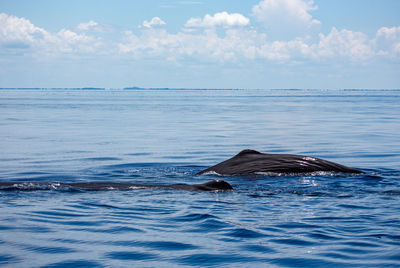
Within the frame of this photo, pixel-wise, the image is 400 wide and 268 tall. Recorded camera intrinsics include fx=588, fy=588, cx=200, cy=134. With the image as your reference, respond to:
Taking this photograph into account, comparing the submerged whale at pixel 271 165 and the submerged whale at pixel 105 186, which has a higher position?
the submerged whale at pixel 271 165

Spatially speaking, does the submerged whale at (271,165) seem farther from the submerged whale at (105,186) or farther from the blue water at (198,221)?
the submerged whale at (105,186)

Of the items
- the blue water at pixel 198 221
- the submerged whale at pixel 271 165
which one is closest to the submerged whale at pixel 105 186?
the blue water at pixel 198 221

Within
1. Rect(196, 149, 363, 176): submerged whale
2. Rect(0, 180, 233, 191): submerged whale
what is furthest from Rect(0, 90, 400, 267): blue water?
Rect(196, 149, 363, 176): submerged whale

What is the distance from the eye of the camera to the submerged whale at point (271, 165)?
48.2 ft

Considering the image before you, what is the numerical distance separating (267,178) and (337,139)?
15457 mm

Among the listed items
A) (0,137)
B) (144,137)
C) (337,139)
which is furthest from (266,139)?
(0,137)

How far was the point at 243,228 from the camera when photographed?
873 centimetres

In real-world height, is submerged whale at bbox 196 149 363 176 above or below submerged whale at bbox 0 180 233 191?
above

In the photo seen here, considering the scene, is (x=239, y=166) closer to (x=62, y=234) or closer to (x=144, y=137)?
(x=62, y=234)

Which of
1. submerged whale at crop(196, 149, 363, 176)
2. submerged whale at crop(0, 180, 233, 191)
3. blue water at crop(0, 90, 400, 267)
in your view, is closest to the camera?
blue water at crop(0, 90, 400, 267)

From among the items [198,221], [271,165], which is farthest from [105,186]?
[271,165]

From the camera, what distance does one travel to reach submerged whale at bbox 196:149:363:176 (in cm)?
1470

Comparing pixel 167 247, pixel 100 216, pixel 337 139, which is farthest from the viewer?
pixel 337 139

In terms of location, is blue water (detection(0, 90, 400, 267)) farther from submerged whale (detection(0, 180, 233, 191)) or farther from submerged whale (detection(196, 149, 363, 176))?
submerged whale (detection(196, 149, 363, 176))
